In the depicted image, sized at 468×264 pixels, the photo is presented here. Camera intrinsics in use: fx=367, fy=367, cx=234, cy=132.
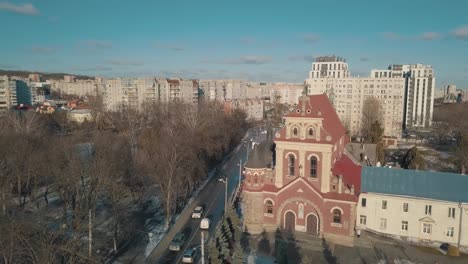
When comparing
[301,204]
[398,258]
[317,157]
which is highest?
[317,157]

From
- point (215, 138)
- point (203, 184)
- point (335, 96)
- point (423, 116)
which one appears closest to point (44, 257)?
point (203, 184)

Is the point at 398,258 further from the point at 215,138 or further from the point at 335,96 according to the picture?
the point at 335,96

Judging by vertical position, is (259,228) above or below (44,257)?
below

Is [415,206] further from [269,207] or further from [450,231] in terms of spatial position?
[269,207]

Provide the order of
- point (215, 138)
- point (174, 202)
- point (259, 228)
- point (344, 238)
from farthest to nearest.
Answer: point (215, 138), point (174, 202), point (259, 228), point (344, 238)

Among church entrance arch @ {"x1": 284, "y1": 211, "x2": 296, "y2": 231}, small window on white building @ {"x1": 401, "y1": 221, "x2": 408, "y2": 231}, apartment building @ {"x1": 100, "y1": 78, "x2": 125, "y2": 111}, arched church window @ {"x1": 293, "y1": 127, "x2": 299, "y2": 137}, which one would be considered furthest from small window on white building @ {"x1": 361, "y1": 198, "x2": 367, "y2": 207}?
apartment building @ {"x1": 100, "y1": 78, "x2": 125, "y2": 111}

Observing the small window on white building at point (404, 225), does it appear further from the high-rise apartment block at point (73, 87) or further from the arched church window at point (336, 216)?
the high-rise apartment block at point (73, 87)
